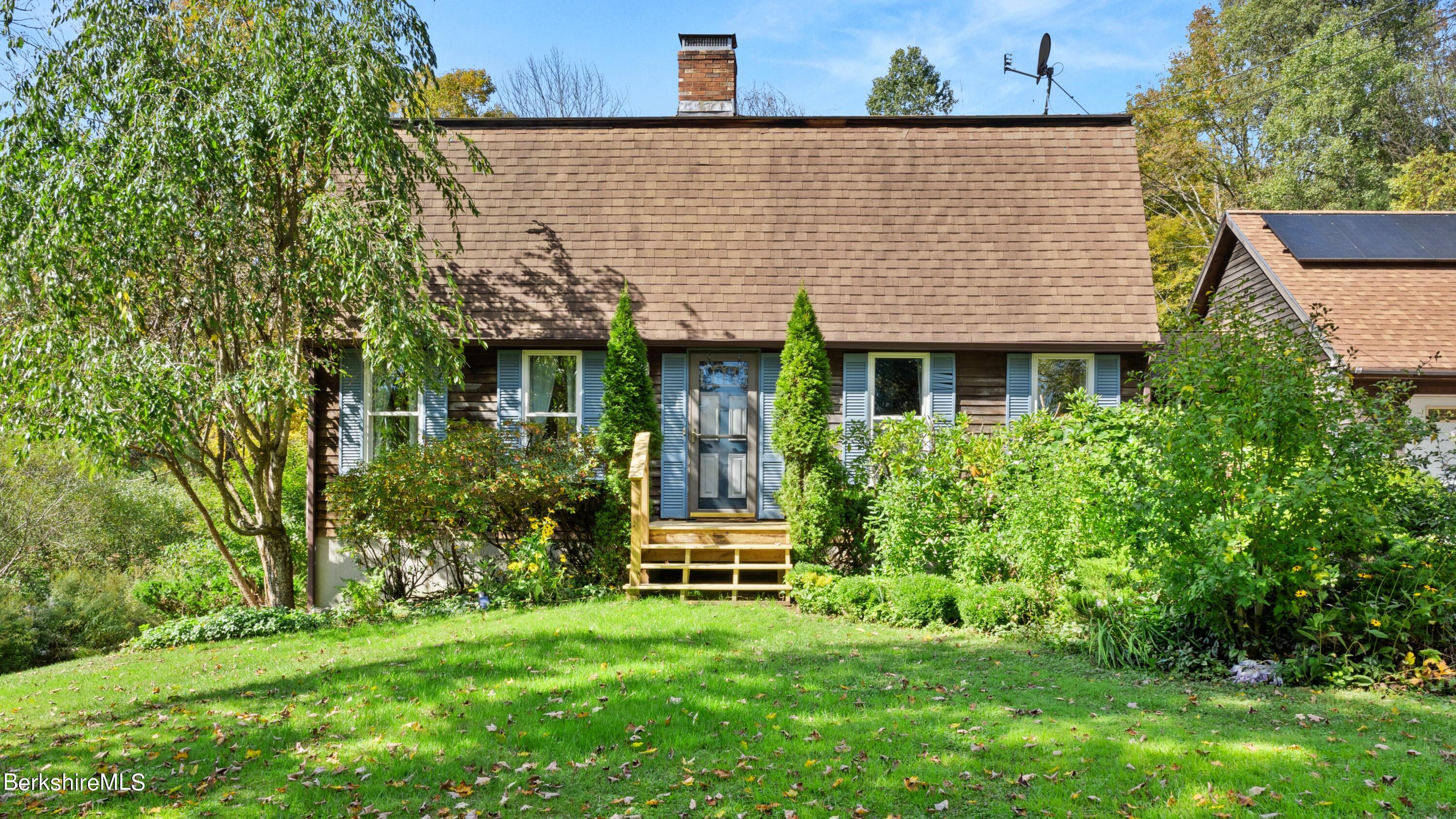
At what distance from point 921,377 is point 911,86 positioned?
935 inches

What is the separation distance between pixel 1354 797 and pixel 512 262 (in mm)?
10097

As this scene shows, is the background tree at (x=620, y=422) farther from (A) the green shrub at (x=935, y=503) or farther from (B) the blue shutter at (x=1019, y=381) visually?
(B) the blue shutter at (x=1019, y=381)

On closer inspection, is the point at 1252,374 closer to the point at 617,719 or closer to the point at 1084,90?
the point at 617,719

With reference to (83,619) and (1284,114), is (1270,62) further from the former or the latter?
(83,619)

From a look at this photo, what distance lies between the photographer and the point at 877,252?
1134cm

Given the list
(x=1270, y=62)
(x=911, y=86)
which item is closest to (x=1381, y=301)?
(x=1270, y=62)

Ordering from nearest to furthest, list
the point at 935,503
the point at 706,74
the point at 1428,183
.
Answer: the point at 935,503 < the point at 706,74 < the point at 1428,183

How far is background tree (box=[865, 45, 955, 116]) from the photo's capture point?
102ft

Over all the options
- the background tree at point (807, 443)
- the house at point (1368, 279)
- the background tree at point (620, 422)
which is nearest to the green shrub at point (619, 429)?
the background tree at point (620, 422)

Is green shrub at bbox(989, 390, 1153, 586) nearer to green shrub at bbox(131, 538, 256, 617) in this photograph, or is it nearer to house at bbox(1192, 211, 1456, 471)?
house at bbox(1192, 211, 1456, 471)

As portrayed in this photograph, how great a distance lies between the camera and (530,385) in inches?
432

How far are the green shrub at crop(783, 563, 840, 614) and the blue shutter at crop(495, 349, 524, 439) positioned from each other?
4223mm

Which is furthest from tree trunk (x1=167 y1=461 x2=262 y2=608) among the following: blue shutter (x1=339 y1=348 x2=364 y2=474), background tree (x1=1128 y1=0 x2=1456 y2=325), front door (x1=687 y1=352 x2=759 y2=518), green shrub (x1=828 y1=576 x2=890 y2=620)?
background tree (x1=1128 y1=0 x2=1456 y2=325)

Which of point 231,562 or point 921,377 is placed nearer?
point 231,562
